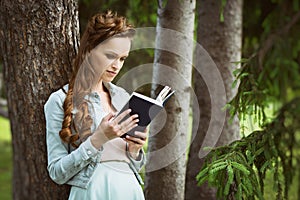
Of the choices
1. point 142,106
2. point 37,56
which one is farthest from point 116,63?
point 37,56

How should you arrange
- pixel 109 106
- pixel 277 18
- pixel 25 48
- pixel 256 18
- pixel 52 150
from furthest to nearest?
pixel 256 18 → pixel 277 18 → pixel 25 48 → pixel 109 106 → pixel 52 150

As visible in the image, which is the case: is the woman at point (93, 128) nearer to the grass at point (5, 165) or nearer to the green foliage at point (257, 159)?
the green foliage at point (257, 159)

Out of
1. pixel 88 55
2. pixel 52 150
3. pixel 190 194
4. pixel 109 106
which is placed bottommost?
pixel 190 194

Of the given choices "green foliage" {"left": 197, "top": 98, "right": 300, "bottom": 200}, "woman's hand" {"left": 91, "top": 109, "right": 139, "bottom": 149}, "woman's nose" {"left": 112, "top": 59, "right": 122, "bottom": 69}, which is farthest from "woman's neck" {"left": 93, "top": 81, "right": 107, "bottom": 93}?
"green foliage" {"left": 197, "top": 98, "right": 300, "bottom": 200}

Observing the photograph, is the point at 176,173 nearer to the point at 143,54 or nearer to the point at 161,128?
the point at 161,128

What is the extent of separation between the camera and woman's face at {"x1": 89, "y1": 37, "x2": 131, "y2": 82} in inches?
92.7

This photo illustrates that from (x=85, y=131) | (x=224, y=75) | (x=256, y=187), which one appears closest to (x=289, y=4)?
(x=224, y=75)

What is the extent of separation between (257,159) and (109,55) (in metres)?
0.98

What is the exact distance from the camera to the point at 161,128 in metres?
3.44

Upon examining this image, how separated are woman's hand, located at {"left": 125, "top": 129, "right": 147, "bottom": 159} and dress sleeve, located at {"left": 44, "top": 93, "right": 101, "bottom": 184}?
16 cm

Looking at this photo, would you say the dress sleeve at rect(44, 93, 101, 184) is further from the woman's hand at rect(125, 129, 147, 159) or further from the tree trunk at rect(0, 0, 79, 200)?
the tree trunk at rect(0, 0, 79, 200)

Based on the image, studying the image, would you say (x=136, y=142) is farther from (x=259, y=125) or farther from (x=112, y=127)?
(x=259, y=125)

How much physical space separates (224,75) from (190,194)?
1018 mm

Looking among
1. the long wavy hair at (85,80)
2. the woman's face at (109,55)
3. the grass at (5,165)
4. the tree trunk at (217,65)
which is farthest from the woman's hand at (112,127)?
the grass at (5,165)
